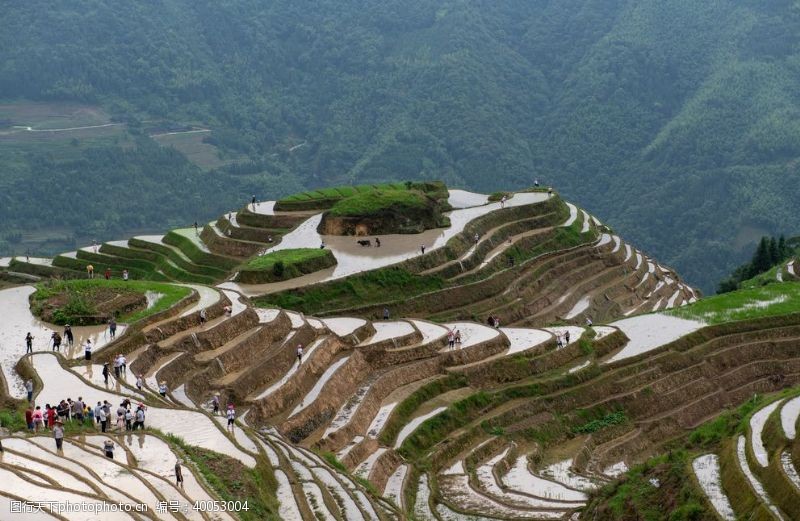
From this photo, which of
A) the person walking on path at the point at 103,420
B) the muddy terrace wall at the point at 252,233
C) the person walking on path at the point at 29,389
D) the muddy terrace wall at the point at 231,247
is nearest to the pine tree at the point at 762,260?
the muddy terrace wall at the point at 252,233

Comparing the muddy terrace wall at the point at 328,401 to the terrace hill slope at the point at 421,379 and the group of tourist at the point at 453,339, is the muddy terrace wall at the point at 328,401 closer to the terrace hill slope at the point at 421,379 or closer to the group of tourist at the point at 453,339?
the terrace hill slope at the point at 421,379

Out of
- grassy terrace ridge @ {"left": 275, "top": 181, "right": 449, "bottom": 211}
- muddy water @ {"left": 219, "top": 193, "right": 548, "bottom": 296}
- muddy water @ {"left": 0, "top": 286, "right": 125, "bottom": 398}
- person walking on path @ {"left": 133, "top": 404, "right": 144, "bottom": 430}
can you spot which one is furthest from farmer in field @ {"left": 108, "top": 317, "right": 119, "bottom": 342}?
grassy terrace ridge @ {"left": 275, "top": 181, "right": 449, "bottom": 211}

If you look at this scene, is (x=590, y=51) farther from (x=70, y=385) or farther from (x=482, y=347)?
(x=70, y=385)

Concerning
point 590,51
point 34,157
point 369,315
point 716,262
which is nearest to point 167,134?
point 34,157

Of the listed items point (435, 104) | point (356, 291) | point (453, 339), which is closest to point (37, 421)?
point (453, 339)

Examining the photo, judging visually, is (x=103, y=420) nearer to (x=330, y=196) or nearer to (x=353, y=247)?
(x=353, y=247)

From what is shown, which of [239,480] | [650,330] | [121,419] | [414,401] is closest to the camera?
[239,480]
